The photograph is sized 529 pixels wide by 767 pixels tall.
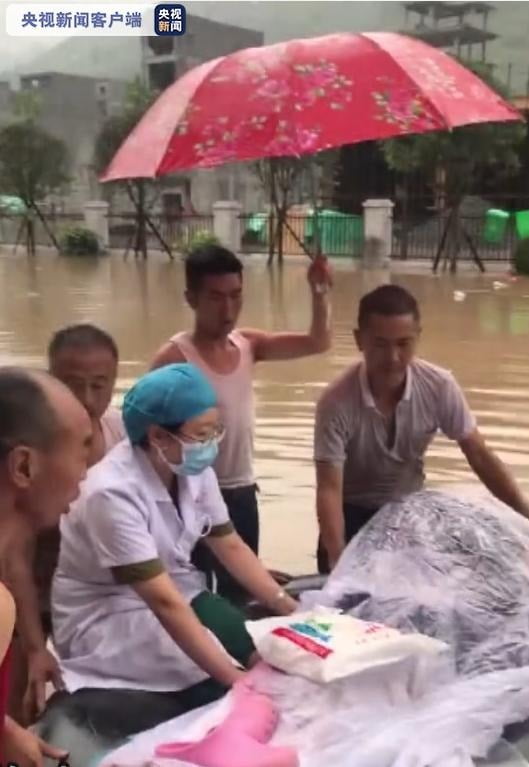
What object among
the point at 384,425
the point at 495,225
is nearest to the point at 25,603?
the point at 384,425

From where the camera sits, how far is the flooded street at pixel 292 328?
5.42 meters

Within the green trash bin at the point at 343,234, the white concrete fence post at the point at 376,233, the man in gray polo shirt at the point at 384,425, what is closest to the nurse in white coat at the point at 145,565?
the man in gray polo shirt at the point at 384,425

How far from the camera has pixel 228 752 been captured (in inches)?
71.8

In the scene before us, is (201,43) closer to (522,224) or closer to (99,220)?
(99,220)

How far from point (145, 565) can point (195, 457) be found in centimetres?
24

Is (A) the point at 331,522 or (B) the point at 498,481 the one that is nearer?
(A) the point at 331,522

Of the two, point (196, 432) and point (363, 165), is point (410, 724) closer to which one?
point (196, 432)

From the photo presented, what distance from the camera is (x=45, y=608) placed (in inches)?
98.7

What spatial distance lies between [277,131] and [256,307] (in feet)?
34.4

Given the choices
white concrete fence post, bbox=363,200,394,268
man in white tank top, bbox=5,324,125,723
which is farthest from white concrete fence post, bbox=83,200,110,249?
man in white tank top, bbox=5,324,125,723

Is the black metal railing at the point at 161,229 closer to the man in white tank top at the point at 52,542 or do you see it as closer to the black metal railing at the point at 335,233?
the black metal railing at the point at 335,233

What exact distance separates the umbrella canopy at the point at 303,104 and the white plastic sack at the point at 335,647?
1.39 metres

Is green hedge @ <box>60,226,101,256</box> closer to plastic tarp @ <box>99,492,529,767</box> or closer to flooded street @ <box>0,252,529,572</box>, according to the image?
flooded street @ <box>0,252,529,572</box>

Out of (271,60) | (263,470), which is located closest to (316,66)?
(271,60)
